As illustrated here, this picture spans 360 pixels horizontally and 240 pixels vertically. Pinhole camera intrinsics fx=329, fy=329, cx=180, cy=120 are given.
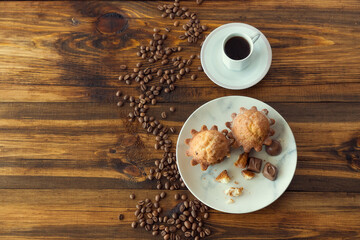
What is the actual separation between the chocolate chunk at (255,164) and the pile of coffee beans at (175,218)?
0.32 m

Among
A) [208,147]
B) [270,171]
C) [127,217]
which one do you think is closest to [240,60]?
[208,147]

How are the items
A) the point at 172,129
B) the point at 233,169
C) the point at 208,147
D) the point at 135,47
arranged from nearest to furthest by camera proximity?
the point at 208,147 < the point at 233,169 < the point at 172,129 < the point at 135,47

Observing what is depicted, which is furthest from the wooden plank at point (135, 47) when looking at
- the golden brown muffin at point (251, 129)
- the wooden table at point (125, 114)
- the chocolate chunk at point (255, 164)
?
the chocolate chunk at point (255, 164)

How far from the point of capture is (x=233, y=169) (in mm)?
1681

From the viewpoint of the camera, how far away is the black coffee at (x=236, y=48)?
1.68 meters

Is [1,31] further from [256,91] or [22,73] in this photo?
[256,91]

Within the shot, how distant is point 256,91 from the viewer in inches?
71.6

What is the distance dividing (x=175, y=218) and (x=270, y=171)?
1.82 feet

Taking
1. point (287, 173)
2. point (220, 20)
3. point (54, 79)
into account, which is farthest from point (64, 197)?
point (220, 20)

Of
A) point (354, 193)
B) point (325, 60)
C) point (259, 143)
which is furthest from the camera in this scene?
point (325, 60)

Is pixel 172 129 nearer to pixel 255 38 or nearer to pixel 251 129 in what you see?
pixel 251 129

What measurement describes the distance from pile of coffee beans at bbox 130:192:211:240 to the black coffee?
2.56 ft

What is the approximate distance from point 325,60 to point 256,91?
0.43 meters

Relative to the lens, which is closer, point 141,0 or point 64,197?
point 64,197
